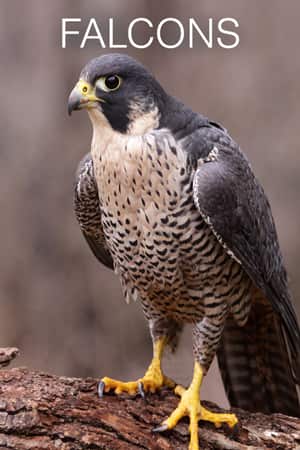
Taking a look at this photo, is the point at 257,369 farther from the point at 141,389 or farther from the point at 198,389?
the point at 141,389

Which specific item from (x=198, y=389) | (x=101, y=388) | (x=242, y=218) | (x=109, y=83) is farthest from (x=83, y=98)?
(x=198, y=389)

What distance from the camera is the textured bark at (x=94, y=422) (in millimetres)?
3281

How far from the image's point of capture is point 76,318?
5.81 meters

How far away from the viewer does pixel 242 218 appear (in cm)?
363

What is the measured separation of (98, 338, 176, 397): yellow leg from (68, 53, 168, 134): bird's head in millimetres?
1064

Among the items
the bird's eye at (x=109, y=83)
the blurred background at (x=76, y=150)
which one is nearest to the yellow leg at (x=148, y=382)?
the bird's eye at (x=109, y=83)

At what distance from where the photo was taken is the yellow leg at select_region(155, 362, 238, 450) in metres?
3.55

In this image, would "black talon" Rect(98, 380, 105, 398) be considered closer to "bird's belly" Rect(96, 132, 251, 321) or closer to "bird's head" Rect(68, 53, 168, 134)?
"bird's belly" Rect(96, 132, 251, 321)

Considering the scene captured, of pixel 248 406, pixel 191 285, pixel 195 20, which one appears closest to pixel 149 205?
pixel 191 285

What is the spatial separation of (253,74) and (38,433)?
3.49 m

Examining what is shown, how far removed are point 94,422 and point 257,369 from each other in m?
1.07

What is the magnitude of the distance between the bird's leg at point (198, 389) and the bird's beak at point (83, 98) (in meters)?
1.06

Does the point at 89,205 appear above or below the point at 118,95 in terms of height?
below

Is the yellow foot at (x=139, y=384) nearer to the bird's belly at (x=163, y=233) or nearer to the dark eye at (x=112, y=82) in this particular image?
the bird's belly at (x=163, y=233)
